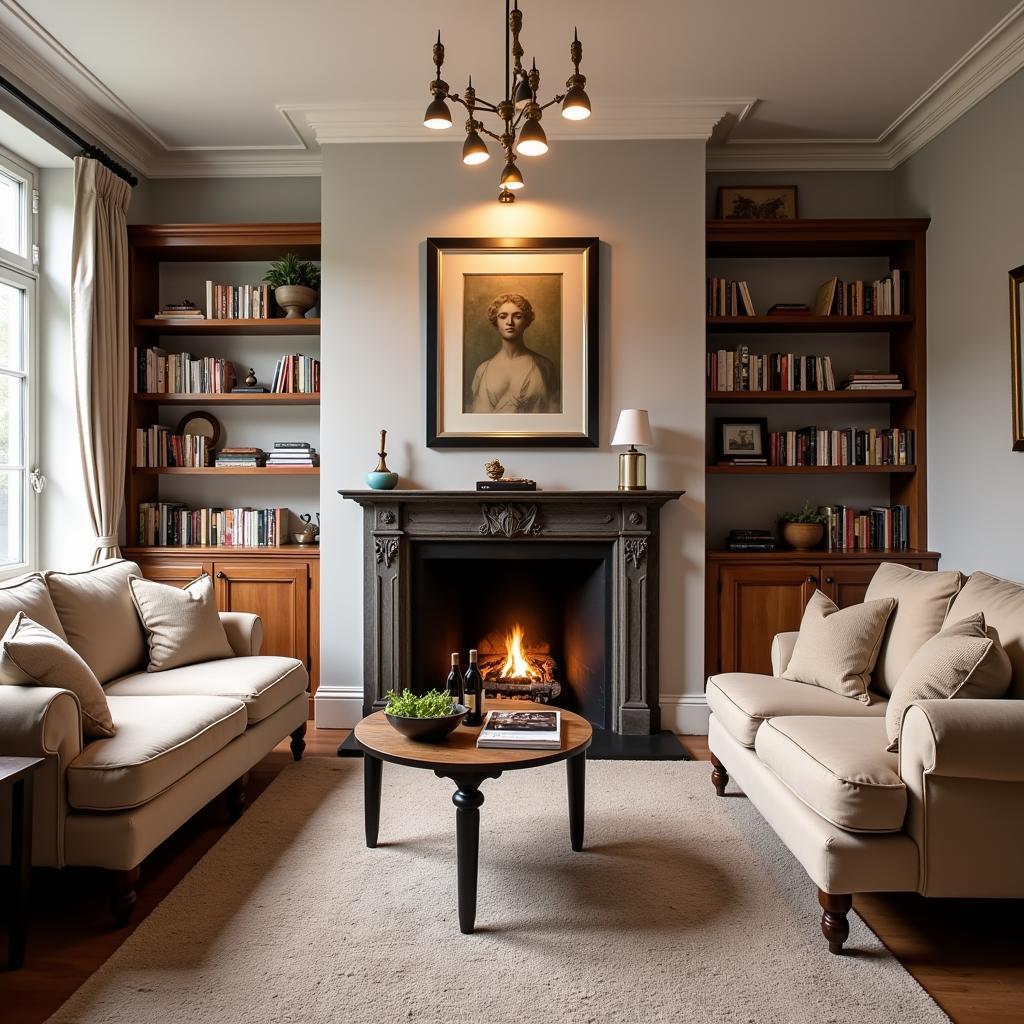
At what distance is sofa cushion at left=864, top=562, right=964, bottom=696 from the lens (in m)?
2.84

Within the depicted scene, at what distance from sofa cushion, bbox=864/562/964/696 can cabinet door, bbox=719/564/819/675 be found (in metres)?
1.04

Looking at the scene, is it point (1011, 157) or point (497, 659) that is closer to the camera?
point (1011, 157)

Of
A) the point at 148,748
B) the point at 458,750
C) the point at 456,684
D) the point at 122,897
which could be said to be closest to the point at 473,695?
the point at 456,684

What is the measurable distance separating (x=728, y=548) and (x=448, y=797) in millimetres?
2093

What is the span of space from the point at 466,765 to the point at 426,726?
0.77ft

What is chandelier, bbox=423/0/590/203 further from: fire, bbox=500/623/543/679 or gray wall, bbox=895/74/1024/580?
fire, bbox=500/623/543/679

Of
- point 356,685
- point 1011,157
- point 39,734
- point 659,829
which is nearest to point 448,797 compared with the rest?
point 659,829

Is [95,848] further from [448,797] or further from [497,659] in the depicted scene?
[497,659]

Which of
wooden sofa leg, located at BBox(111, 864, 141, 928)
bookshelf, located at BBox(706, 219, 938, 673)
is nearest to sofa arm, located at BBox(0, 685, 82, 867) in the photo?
wooden sofa leg, located at BBox(111, 864, 141, 928)

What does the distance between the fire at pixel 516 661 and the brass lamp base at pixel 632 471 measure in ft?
3.56

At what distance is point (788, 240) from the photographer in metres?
4.24

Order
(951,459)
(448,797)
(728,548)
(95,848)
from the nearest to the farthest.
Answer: (95,848) → (448,797) → (951,459) → (728,548)

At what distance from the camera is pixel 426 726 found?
2461 millimetres

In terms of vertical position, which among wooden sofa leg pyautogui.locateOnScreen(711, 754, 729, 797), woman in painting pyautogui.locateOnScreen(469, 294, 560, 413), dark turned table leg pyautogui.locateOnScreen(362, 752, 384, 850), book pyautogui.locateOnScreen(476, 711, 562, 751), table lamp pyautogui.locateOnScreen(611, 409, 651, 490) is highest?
woman in painting pyautogui.locateOnScreen(469, 294, 560, 413)
